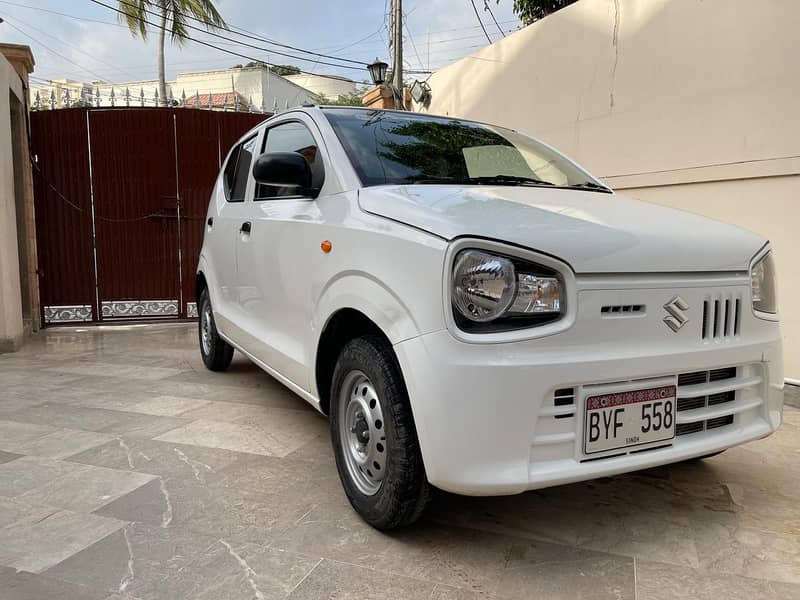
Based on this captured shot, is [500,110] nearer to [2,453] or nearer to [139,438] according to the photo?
[139,438]

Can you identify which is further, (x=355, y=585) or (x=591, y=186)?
(x=591, y=186)

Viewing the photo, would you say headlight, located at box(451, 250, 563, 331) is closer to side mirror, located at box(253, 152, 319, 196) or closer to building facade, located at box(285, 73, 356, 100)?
side mirror, located at box(253, 152, 319, 196)

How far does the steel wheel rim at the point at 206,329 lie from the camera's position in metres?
4.91

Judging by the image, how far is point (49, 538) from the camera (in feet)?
7.61

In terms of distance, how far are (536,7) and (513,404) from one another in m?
10.5

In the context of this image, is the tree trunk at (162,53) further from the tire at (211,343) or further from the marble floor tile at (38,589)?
the marble floor tile at (38,589)

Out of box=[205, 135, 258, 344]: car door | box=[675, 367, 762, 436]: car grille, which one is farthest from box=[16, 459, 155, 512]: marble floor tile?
box=[675, 367, 762, 436]: car grille

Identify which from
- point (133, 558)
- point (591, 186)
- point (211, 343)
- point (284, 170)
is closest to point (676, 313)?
point (591, 186)

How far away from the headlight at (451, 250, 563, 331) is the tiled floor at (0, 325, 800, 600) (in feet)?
2.88

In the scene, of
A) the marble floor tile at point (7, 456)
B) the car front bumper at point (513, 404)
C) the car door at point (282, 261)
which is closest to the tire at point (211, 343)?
the car door at point (282, 261)

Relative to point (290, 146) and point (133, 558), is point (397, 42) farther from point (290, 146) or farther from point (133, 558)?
point (133, 558)

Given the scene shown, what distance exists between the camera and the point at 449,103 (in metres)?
8.14

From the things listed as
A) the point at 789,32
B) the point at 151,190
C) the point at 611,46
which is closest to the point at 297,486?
the point at 789,32

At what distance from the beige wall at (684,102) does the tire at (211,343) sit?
374 centimetres
